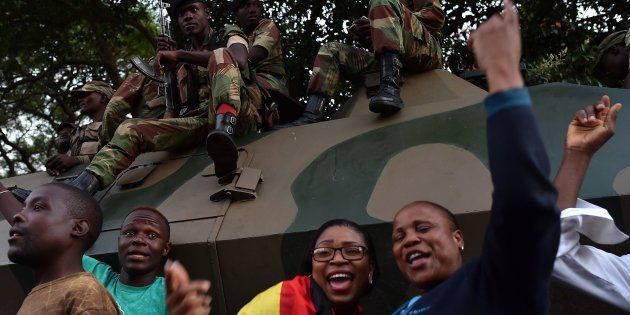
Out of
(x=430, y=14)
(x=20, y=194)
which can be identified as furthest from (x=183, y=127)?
(x=430, y=14)

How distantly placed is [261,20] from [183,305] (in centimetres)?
410

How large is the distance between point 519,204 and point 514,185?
4cm

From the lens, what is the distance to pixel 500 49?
4.79 ft

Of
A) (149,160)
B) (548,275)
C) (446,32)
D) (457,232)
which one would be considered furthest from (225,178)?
(446,32)

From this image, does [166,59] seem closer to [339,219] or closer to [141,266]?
[141,266]

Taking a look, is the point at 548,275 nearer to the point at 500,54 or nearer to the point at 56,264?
the point at 500,54

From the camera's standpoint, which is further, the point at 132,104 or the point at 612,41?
the point at 132,104

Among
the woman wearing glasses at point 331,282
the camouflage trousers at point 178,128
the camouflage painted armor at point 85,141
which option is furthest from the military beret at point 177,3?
the woman wearing glasses at point 331,282

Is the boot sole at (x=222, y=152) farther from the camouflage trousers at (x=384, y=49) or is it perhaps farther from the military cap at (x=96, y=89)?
the military cap at (x=96, y=89)

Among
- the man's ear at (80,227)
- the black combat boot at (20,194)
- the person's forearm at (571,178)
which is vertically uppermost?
the black combat boot at (20,194)

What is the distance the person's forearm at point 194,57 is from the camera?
14.7 feet

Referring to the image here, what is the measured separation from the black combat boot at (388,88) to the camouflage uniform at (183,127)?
0.82 metres

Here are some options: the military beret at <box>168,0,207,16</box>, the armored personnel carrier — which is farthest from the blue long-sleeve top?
the military beret at <box>168,0,207,16</box>

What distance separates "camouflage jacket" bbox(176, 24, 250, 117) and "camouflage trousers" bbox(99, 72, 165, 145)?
0.36m
